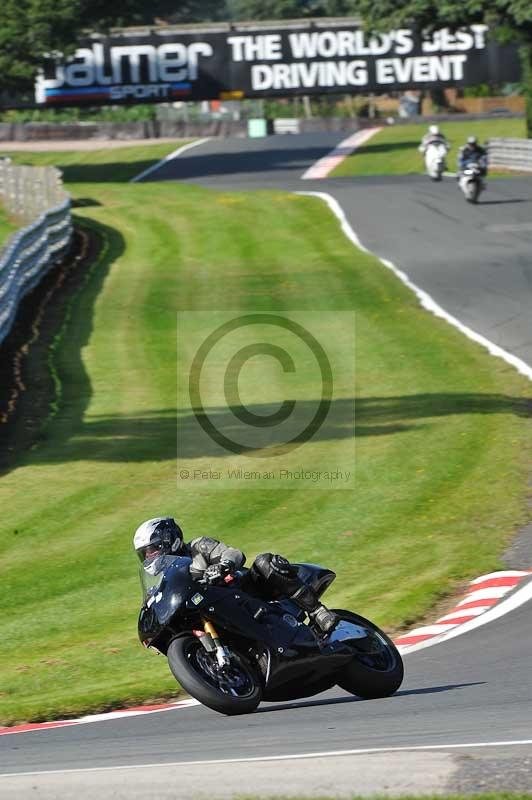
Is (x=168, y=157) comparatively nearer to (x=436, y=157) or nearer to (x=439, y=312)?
(x=436, y=157)

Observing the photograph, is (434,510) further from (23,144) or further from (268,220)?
(23,144)

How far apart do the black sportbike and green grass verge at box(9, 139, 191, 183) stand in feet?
167

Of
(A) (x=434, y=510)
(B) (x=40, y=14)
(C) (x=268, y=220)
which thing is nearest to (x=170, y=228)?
(C) (x=268, y=220)

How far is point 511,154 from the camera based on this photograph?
48.1 m

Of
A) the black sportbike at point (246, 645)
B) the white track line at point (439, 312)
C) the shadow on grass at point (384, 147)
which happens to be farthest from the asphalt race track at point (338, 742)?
the shadow on grass at point (384, 147)

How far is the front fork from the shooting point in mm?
7898

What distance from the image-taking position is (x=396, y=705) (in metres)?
8.23

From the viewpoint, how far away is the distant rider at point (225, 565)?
318 inches

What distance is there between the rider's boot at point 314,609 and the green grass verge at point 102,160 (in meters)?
50.7

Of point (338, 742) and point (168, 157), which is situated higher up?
point (168, 157)

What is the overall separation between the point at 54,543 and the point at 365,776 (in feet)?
24.3

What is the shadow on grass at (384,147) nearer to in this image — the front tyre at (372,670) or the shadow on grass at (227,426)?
the shadow on grass at (227,426)

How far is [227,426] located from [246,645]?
969 cm

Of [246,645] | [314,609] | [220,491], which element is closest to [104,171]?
[220,491]
